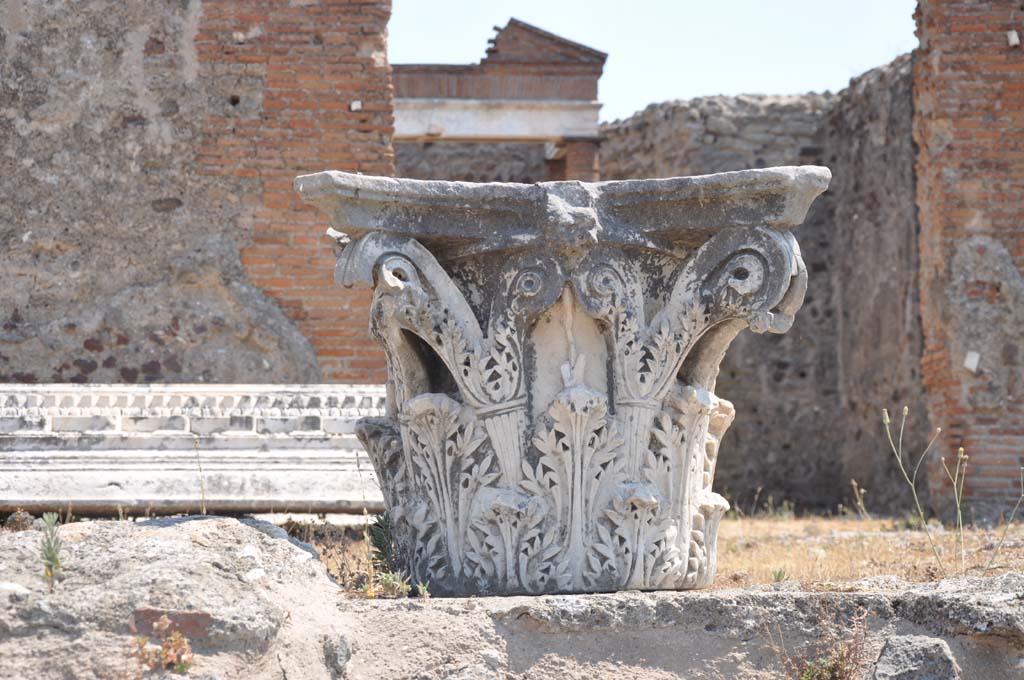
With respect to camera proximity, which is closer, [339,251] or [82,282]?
[339,251]

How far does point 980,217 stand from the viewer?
9727 mm

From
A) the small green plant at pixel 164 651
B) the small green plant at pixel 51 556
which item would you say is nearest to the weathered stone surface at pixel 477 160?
the small green plant at pixel 51 556

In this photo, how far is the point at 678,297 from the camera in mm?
4031

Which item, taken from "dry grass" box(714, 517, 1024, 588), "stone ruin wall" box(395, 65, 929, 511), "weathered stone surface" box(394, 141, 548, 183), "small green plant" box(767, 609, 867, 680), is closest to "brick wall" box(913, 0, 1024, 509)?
"dry grass" box(714, 517, 1024, 588)

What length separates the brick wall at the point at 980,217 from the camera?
9.70 metres

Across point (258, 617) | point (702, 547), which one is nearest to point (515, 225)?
point (702, 547)

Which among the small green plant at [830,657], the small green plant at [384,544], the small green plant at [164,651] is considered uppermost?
the small green plant at [164,651]

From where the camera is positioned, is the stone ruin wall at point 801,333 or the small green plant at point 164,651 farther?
the stone ruin wall at point 801,333

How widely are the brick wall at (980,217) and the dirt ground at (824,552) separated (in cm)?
112

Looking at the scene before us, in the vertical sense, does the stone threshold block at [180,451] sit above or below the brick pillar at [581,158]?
below

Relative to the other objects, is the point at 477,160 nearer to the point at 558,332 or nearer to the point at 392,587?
the point at 558,332

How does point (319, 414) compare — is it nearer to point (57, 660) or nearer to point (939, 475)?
point (57, 660)

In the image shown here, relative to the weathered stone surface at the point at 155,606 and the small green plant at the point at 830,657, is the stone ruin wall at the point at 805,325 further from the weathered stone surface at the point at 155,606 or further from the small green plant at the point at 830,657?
the weathered stone surface at the point at 155,606

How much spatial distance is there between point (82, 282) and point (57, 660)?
18.7 ft
